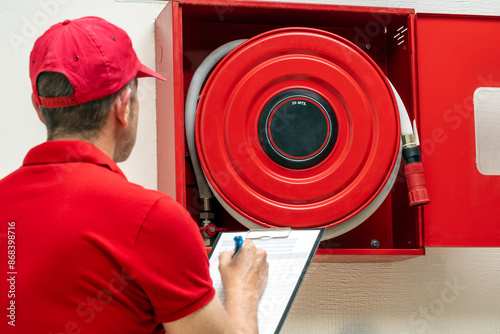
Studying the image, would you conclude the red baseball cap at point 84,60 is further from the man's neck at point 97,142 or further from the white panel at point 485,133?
the white panel at point 485,133

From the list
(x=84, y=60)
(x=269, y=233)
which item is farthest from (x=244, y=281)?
(x=84, y=60)

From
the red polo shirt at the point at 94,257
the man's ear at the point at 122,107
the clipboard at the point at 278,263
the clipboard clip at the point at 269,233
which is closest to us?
the red polo shirt at the point at 94,257

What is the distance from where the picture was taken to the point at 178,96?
48.9 inches

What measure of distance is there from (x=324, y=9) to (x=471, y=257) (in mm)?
781

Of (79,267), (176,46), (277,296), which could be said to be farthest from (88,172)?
(176,46)

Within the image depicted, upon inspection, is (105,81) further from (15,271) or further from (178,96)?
(178,96)

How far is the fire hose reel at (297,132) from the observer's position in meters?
1.23

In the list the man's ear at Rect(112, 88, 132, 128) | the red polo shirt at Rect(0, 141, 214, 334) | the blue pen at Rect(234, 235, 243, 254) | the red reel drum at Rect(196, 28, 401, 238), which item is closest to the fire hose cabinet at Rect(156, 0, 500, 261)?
the red reel drum at Rect(196, 28, 401, 238)

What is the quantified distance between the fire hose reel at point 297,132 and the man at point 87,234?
0.39 metres

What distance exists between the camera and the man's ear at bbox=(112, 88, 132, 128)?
890 mm

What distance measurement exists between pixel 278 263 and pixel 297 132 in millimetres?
300

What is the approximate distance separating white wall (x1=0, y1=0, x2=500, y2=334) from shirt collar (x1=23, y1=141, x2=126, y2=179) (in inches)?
25.6

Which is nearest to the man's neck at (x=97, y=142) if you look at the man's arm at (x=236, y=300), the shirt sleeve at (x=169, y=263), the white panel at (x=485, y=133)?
the shirt sleeve at (x=169, y=263)

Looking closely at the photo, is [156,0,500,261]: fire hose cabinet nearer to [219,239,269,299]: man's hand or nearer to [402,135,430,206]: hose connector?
[402,135,430,206]: hose connector
